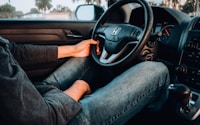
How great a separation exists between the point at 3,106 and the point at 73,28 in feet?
5.01

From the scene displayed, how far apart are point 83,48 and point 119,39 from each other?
0.27 metres

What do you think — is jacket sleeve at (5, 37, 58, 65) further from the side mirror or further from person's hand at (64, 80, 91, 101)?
the side mirror

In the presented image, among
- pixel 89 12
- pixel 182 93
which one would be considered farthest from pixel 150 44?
pixel 89 12

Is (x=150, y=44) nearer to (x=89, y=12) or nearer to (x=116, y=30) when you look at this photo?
(x=116, y=30)

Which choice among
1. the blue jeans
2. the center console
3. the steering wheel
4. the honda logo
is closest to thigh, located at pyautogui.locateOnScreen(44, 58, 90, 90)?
the steering wheel

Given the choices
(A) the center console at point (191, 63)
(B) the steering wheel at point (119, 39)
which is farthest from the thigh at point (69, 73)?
(A) the center console at point (191, 63)

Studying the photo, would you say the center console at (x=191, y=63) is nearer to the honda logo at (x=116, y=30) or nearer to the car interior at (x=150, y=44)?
the car interior at (x=150, y=44)

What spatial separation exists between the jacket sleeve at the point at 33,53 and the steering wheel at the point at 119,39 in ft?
0.79

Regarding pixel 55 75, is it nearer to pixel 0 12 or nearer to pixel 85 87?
pixel 85 87

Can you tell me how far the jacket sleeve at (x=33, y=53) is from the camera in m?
1.53

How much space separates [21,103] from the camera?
82 centimetres

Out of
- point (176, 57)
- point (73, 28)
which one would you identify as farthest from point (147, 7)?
point (73, 28)

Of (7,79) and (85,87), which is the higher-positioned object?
(7,79)

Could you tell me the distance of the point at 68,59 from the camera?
173cm
